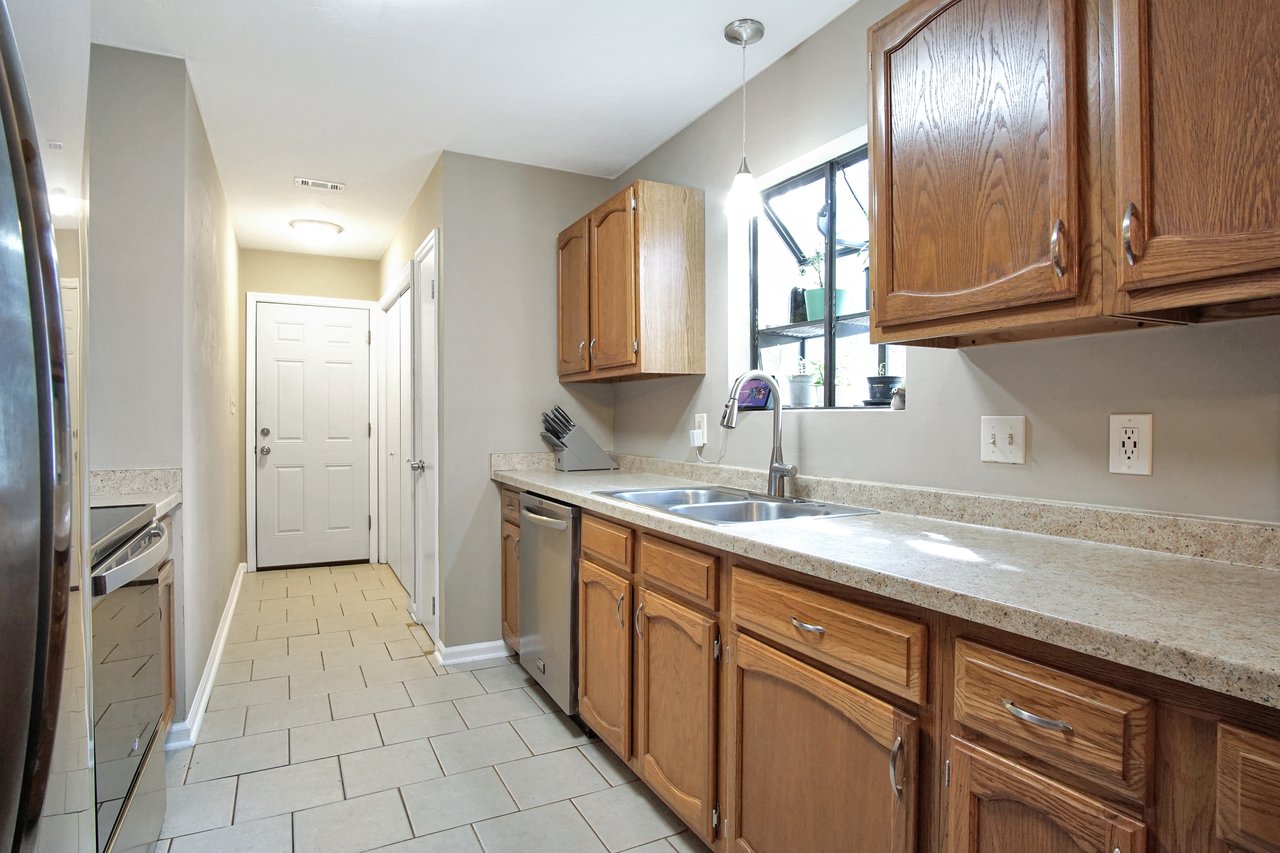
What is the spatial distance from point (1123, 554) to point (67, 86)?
167 centimetres

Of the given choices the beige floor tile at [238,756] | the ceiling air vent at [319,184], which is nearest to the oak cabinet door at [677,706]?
the beige floor tile at [238,756]

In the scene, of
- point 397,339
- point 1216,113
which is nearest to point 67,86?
point 1216,113

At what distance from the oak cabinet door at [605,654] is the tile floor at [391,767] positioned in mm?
154

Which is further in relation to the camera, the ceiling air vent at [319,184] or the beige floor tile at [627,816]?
the ceiling air vent at [319,184]

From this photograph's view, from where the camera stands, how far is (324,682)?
2965 mm

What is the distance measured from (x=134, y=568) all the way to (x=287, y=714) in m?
1.37

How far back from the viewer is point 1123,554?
132 centimetres

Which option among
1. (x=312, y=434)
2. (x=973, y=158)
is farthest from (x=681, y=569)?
(x=312, y=434)

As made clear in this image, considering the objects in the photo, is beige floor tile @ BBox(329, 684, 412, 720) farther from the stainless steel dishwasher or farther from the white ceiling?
the white ceiling

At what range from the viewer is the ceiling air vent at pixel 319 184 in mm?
3680

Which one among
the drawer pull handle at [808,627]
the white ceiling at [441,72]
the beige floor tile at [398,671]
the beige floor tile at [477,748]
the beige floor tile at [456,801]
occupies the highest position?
the white ceiling at [441,72]

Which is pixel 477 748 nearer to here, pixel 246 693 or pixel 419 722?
pixel 419 722

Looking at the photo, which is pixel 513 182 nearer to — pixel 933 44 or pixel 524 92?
pixel 524 92

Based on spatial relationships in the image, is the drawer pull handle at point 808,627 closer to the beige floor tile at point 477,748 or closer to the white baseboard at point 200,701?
the beige floor tile at point 477,748
